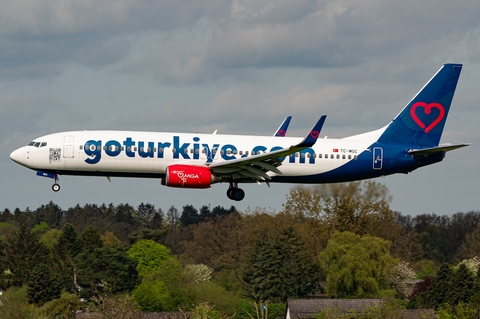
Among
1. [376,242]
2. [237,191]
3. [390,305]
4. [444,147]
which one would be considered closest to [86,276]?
[376,242]

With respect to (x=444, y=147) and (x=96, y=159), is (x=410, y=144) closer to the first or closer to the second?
(x=444, y=147)

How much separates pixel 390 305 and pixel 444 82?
2550cm

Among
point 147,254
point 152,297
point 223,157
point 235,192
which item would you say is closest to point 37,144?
point 223,157

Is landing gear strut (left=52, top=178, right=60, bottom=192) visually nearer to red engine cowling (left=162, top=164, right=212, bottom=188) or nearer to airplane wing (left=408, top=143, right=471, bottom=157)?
red engine cowling (left=162, top=164, right=212, bottom=188)

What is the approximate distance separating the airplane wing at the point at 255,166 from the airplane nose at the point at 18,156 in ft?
38.8

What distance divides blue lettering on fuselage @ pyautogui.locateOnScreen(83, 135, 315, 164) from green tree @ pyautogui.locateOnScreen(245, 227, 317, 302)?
57.3 metres

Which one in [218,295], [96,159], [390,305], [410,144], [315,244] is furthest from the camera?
[315,244]

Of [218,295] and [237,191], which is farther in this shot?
[218,295]

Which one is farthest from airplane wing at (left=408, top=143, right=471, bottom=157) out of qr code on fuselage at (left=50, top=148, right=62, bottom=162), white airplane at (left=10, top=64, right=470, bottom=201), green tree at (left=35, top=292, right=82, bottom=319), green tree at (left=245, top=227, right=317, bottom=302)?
green tree at (left=245, top=227, right=317, bottom=302)

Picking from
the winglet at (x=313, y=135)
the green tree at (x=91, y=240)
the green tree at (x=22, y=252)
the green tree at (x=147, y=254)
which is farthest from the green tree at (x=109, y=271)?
the winglet at (x=313, y=135)

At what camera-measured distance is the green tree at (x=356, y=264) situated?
11162cm

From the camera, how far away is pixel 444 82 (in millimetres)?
66812

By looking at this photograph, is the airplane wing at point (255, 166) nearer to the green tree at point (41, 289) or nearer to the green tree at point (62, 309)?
the green tree at point (62, 309)

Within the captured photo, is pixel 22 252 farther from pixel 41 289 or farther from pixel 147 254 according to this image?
pixel 41 289
